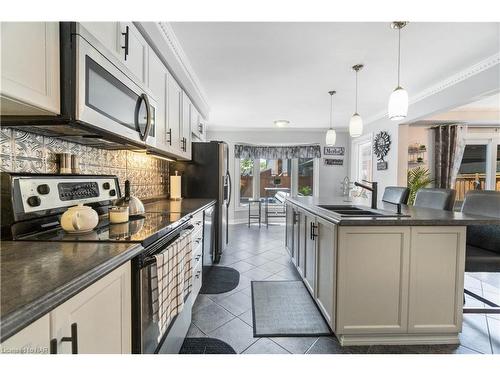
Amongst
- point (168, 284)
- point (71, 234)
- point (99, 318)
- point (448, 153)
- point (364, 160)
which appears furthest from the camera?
point (364, 160)

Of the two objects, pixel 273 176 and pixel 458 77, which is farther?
pixel 273 176

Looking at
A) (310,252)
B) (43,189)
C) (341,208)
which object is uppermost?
(43,189)

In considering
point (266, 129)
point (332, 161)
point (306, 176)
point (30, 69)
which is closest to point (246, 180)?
point (266, 129)

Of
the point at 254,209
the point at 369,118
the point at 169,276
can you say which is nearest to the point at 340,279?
the point at 169,276

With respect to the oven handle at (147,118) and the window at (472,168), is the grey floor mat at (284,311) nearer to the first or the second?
the oven handle at (147,118)

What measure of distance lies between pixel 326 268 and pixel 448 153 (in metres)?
4.56

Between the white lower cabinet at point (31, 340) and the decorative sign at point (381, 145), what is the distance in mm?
5266

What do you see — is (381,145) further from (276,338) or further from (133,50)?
(133,50)

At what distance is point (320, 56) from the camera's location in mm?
2619

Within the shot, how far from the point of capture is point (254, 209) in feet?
21.9

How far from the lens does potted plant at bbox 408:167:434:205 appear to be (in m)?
4.48

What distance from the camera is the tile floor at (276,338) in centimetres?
167

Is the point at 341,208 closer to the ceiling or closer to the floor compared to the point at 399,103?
closer to the floor

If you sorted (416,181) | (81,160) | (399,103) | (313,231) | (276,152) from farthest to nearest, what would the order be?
(276,152) < (416,181) < (399,103) < (313,231) < (81,160)
